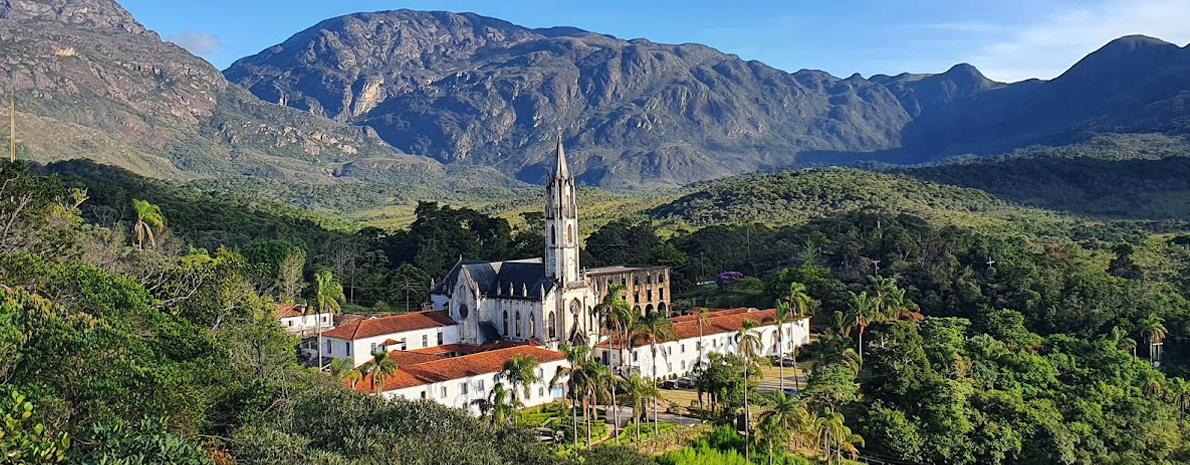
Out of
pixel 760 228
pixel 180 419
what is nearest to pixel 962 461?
pixel 180 419

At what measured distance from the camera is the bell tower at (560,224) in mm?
58125

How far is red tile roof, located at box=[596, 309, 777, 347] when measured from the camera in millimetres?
57688

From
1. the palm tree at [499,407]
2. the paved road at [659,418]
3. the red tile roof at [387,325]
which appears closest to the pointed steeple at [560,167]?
the red tile roof at [387,325]

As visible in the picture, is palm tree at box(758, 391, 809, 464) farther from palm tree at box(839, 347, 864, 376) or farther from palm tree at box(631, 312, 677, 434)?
palm tree at box(631, 312, 677, 434)

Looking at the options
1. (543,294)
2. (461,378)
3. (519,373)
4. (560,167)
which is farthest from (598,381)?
(560,167)

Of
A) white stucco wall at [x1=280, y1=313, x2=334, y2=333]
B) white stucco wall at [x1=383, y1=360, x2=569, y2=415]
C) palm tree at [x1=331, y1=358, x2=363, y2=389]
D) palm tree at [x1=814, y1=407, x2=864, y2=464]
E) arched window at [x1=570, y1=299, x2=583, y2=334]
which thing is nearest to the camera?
palm tree at [x1=331, y1=358, x2=363, y2=389]

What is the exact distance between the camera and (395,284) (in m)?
78.4

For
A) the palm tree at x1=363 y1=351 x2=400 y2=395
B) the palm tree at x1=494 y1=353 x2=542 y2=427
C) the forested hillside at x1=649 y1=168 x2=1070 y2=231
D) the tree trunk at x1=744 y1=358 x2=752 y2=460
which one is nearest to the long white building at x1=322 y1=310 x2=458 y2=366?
the palm tree at x1=494 y1=353 x2=542 y2=427

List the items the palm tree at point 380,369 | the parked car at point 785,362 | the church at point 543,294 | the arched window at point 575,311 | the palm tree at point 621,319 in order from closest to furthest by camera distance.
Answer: the palm tree at point 380,369
the palm tree at point 621,319
the church at point 543,294
the arched window at point 575,311
the parked car at point 785,362

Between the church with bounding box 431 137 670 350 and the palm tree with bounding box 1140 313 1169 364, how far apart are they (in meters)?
32.9

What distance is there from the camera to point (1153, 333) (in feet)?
194

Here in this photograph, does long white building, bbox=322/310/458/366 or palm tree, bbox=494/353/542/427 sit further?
A: long white building, bbox=322/310/458/366

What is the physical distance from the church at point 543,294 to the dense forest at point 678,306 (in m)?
9.80

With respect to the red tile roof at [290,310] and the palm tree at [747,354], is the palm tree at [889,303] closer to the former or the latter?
the palm tree at [747,354]
